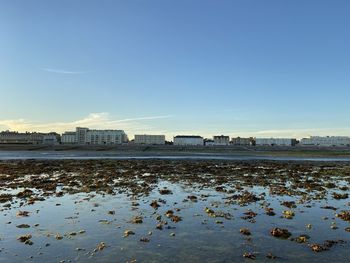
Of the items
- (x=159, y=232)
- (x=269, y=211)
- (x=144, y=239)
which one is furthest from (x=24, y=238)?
(x=269, y=211)

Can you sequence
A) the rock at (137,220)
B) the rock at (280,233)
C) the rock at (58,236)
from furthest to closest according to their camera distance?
the rock at (137,220) < the rock at (280,233) < the rock at (58,236)

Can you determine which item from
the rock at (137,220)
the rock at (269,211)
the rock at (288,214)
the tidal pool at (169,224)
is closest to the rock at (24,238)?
the tidal pool at (169,224)

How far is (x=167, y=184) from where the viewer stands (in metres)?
33.2

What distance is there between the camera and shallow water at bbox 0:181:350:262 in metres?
12.8

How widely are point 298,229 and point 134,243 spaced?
309 inches

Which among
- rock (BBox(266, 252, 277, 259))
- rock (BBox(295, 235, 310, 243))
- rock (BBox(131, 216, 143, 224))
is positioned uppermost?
rock (BBox(131, 216, 143, 224))

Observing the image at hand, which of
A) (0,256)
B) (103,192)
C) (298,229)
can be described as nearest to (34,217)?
(0,256)

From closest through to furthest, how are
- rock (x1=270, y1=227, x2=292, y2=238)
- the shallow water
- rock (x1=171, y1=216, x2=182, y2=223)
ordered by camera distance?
the shallow water, rock (x1=270, y1=227, x2=292, y2=238), rock (x1=171, y1=216, x2=182, y2=223)

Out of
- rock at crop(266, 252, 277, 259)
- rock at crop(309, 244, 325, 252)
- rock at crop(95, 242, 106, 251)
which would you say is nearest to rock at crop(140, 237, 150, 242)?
rock at crop(95, 242, 106, 251)

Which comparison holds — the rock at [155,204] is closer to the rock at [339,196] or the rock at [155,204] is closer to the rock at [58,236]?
the rock at [58,236]

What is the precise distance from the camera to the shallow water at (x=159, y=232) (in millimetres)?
12781

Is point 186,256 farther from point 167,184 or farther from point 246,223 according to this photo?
point 167,184

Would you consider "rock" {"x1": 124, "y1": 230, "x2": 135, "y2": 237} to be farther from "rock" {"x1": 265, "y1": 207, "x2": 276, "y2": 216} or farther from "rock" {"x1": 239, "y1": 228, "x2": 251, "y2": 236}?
"rock" {"x1": 265, "y1": 207, "x2": 276, "y2": 216}

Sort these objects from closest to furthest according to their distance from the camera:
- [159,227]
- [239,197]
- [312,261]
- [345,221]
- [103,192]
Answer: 1. [312,261]
2. [159,227]
3. [345,221]
4. [239,197]
5. [103,192]
